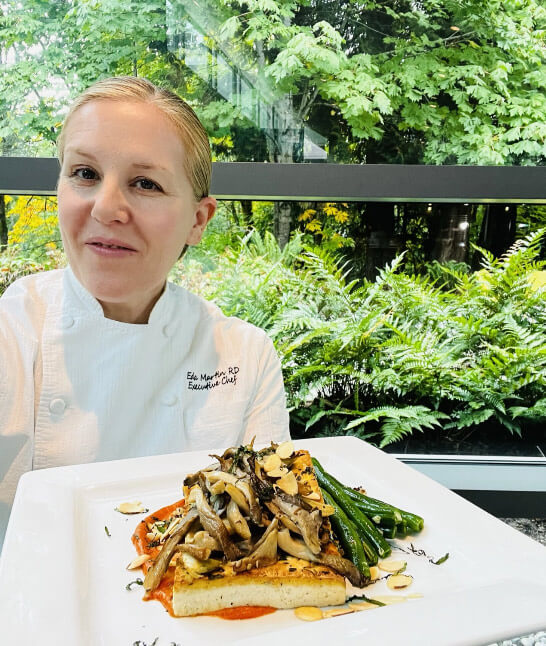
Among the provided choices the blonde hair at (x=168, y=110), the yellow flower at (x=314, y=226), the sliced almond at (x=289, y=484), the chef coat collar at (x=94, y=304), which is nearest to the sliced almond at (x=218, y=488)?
the sliced almond at (x=289, y=484)

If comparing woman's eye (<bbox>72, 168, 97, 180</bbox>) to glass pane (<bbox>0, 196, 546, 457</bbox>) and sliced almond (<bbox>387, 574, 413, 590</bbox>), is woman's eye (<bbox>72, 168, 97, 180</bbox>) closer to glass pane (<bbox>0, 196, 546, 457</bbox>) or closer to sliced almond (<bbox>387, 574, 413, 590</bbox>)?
sliced almond (<bbox>387, 574, 413, 590</bbox>)

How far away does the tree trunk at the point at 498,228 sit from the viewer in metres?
3.44

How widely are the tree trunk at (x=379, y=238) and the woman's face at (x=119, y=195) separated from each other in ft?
7.17

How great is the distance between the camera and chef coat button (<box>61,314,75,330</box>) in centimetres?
151

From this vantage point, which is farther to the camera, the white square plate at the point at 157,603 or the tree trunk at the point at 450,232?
the tree trunk at the point at 450,232

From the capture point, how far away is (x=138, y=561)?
0.93m

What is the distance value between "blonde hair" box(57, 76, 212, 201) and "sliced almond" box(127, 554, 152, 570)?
36.1 inches

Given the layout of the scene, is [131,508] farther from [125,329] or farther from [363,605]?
[125,329]

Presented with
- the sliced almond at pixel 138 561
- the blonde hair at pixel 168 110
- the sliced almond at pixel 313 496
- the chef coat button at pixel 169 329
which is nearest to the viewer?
the sliced almond at pixel 138 561

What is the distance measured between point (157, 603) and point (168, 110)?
1.09 metres

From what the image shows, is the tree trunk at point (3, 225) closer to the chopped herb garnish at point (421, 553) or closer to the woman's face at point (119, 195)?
the woman's face at point (119, 195)

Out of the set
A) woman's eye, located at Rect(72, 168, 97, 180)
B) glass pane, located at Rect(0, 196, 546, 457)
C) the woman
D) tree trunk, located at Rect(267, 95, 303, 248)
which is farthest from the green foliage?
woman's eye, located at Rect(72, 168, 97, 180)

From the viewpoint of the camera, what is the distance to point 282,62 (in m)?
3.27

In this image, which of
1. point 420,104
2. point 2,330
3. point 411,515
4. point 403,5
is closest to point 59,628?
point 411,515
